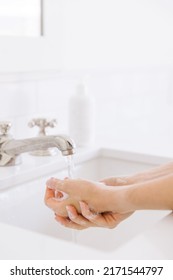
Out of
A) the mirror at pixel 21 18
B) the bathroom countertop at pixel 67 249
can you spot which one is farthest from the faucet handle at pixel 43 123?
the bathroom countertop at pixel 67 249

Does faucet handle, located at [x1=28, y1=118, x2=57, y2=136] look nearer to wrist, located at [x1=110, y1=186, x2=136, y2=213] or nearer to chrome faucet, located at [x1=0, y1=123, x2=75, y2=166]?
chrome faucet, located at [x1=0, y1=123, x2=75, y2=166]

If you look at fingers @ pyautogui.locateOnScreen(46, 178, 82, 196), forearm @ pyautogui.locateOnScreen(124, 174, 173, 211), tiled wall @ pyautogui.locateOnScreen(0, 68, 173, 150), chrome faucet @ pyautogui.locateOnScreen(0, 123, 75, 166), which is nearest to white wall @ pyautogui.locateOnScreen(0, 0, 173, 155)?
tiled wall @ pyautogui.locateOnScreen(0, 68, 173, 150)

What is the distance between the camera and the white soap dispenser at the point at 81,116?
1252 mm

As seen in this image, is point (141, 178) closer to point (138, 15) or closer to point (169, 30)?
point (138, 15)

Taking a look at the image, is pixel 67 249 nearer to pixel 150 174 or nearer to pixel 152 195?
pixel 152 195

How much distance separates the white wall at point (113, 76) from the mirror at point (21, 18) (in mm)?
49

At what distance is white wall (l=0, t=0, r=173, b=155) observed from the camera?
127 centimetres

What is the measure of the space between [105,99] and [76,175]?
49 cm

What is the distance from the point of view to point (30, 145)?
0.97 meters

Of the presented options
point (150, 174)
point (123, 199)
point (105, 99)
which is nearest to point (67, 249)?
point (123, 199)

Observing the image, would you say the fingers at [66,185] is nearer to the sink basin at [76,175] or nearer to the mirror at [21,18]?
the sink basin at [76,175]

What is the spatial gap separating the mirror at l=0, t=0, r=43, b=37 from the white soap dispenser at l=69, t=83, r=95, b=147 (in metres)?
0.19

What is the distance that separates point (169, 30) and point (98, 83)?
21.7 inches
